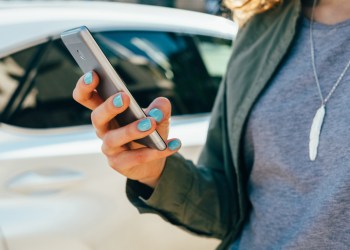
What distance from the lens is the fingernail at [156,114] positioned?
0.90 meters

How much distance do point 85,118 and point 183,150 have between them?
1.35 ft

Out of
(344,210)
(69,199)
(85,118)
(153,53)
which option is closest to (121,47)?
(153,53)

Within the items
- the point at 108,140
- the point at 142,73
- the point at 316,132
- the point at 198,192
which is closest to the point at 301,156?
the point at 316,132

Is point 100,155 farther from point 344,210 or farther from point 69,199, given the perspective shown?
point 344,210

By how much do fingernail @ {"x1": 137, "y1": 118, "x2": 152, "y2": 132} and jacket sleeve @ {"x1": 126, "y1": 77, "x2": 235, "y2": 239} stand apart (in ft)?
0.87

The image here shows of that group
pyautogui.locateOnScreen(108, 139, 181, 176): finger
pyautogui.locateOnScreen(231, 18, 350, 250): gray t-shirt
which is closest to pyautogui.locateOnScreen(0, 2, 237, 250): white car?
pyautogui.locateOnScreen(231, 18, 350, 250): gray t-shirt

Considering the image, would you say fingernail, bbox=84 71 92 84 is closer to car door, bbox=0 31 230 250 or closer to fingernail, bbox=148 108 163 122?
fingernail, bbox=148 108 163 122

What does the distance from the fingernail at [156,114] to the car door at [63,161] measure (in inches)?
40.6

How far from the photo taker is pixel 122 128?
87 centimetres

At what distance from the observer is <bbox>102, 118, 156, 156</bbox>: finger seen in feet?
2.74

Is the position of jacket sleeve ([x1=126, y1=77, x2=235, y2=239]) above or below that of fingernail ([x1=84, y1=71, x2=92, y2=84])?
below

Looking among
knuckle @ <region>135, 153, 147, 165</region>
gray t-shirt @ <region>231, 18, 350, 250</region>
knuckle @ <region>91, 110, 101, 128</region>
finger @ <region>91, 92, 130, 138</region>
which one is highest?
finger @ <region>91, 92, 130, 138</region>

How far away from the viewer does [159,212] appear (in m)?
1.12

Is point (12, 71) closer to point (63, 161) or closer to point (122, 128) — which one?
point (63, 161)
